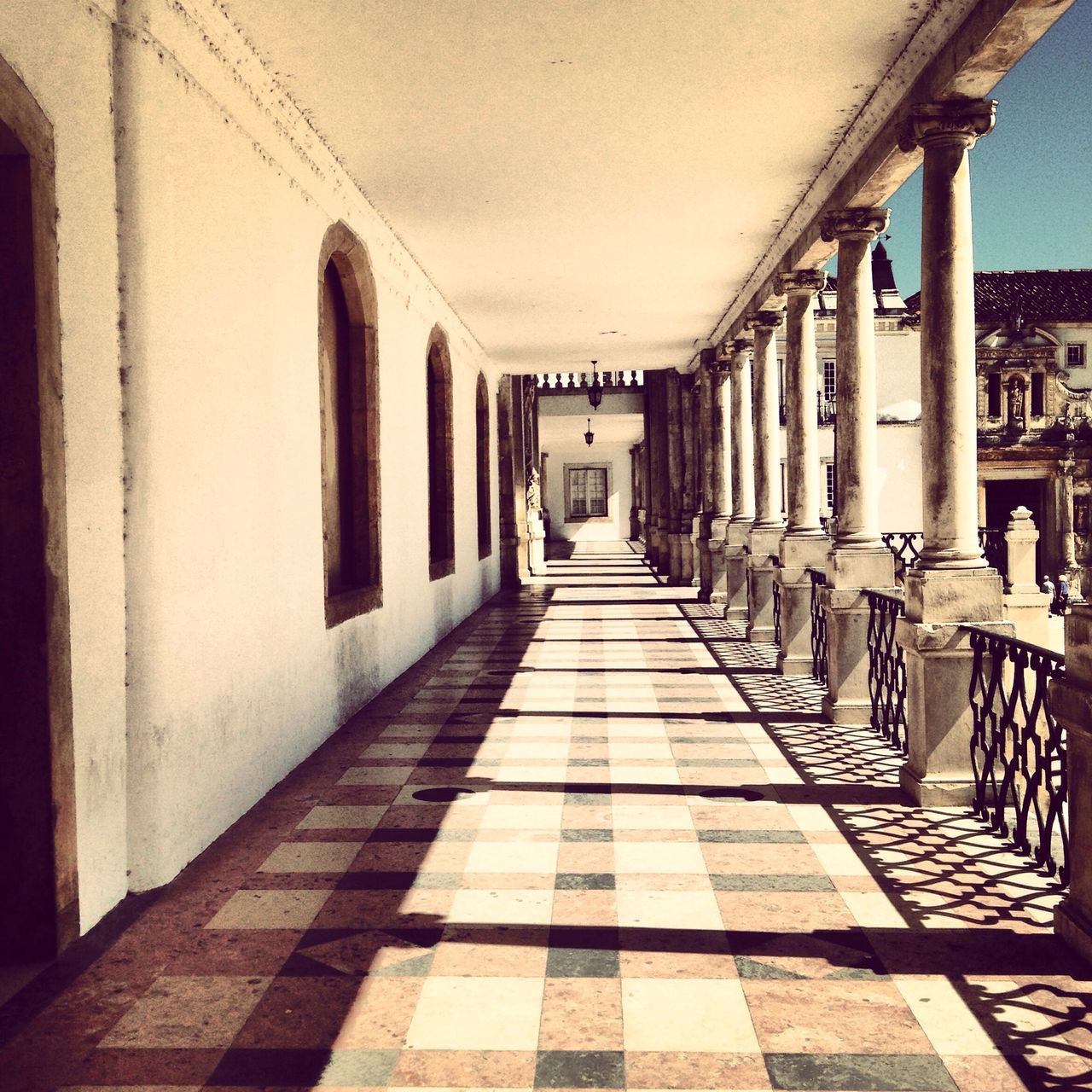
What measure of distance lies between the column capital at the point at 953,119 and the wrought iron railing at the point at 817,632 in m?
4.13

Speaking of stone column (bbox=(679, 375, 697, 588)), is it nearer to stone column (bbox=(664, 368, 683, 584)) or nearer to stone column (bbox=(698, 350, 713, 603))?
stone column (bbox=(664, 368, 683, 584))

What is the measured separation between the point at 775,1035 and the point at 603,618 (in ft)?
37.1

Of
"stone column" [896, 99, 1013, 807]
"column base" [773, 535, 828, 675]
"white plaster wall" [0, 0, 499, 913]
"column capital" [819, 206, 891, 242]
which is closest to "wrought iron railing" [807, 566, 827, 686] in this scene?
"column base" [773, 535, 828, 675]

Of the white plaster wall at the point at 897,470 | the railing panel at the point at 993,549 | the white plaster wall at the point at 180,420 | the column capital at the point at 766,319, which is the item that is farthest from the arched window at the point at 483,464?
the white plaster wall at the point at 897,470

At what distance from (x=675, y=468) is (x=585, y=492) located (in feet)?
79.8

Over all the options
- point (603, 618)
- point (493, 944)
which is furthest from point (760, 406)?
point (493, 944)

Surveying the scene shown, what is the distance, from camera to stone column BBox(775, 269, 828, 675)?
9.14m

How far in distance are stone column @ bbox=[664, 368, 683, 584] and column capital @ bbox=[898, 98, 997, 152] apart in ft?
45.0

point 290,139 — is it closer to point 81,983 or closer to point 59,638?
point 59,638

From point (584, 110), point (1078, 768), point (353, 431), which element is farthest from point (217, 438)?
point (1078, 768)

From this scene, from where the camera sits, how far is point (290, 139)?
20.5ft

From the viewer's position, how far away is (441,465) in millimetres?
12875

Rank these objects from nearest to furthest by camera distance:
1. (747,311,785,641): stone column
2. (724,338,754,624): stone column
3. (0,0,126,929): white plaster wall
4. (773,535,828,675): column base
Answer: (0,0,126,929): white plaster wall
(773,535,828,675): column base
(747,311,785,641): stone column
(724,338,754,624): stone column

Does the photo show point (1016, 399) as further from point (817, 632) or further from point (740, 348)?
point (817, 632)
